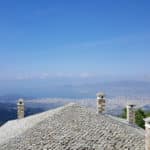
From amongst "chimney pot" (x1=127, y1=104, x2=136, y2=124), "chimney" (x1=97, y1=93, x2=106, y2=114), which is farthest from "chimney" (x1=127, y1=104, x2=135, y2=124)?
"chimney" (x1=97, y1=93, x2=106, y2=114)

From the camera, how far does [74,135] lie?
2166 centimetres

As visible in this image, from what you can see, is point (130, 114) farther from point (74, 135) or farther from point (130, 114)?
point (74, 135)

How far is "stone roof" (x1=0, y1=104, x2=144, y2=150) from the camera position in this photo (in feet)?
69.1

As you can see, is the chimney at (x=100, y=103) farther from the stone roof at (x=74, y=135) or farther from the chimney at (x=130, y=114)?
the chimney at (x=130, y=114)

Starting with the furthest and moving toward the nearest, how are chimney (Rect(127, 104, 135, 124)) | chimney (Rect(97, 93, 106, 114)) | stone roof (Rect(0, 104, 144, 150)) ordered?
chimney (Rect(127, 104, 135, 124))
chimney (Rect(97, 93, 106, 114))
stone roof (Rect(0, 104, 144, 150))

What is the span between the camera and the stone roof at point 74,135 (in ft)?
69.1

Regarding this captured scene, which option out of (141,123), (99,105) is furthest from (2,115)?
(99,105)

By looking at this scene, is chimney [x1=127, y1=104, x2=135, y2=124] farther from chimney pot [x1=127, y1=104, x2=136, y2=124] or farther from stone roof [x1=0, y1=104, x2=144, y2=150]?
stone roof [x1=0, y1=104, x2=144, y2=150]

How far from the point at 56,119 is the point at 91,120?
1.93 metres

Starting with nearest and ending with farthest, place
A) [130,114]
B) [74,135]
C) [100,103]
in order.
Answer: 1. [74,135]
2. [100,103]
3. [130,114]

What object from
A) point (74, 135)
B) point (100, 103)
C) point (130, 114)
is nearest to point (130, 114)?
point (130, 114)

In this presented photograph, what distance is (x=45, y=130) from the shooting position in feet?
72.3

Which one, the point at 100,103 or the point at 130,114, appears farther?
the point at 130,114

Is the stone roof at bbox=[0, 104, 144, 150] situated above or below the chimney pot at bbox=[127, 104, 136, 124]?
below
